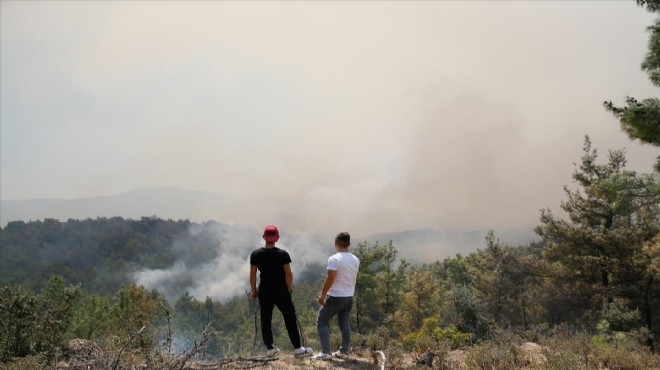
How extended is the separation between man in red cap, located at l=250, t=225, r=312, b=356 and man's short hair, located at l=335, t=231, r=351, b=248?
81cm

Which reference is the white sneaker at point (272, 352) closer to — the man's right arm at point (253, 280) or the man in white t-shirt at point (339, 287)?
the man in white t-shirt at point (339, 287)

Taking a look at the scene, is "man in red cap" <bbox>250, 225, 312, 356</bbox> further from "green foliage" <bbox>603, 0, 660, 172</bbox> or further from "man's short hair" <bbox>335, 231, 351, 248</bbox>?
"green foliage" <bbox>603, 0, 660, 172</bbox>

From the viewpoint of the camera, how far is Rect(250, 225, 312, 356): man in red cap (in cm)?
678

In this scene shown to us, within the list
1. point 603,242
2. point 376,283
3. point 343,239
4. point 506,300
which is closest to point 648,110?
point 343,239

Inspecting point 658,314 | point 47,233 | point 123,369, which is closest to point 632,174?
point 123,369

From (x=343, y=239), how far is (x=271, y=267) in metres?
1.20

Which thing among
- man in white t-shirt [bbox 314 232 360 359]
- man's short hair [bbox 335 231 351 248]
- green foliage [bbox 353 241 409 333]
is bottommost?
green foliage [bbox 353 241 409 333]

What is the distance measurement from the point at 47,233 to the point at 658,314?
229223 millimetres

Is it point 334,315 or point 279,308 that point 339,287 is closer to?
point 334,315

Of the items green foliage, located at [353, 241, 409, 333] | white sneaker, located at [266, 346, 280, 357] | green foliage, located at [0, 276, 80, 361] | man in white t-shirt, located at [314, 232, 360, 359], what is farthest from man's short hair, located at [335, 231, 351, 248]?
green foliage, located at [353, 241, 409, 333]

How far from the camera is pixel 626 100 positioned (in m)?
9.94

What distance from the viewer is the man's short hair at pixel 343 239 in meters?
6.79

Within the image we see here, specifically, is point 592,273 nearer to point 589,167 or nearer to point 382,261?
point 589,167

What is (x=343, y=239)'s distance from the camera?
680 centimetres
